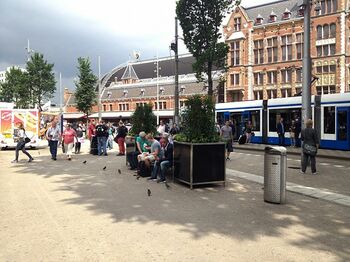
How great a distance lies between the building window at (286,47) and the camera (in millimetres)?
45344

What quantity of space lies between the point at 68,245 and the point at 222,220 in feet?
8.08

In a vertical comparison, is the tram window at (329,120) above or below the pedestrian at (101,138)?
above

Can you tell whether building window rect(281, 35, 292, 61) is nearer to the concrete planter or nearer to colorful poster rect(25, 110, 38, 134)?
colorful poster rect(25, 110, 38, 134)

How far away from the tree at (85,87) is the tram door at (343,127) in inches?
1367

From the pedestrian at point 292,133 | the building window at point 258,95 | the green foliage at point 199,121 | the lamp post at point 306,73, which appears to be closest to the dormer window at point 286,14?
the building window at point 258,95

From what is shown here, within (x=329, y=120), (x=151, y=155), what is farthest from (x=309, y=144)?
(x=329, y=120)

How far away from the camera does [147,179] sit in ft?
32.6

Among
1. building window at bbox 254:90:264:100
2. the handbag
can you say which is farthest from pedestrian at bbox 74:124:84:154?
building window at bbox 254:90:264:100

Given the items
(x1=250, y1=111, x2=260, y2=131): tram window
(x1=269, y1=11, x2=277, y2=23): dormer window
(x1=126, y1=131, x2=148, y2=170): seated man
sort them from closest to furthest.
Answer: (x1=126, y1=131, x2=148, y2=170): seated man
(x1=250, y1=111, x2=260, y2=131): tram window
(x1=269, y1=11, x2=277, y2=23): dormer window

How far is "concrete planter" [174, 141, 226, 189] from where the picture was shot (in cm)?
840

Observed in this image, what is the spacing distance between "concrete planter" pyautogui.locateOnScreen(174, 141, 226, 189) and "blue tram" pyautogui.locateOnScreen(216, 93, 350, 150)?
37.9 ft

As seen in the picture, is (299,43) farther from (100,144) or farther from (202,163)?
(202,163)

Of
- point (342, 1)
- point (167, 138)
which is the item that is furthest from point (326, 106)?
point (342, 1)

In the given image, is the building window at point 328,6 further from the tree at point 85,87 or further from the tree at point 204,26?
the tree at point 85,87
